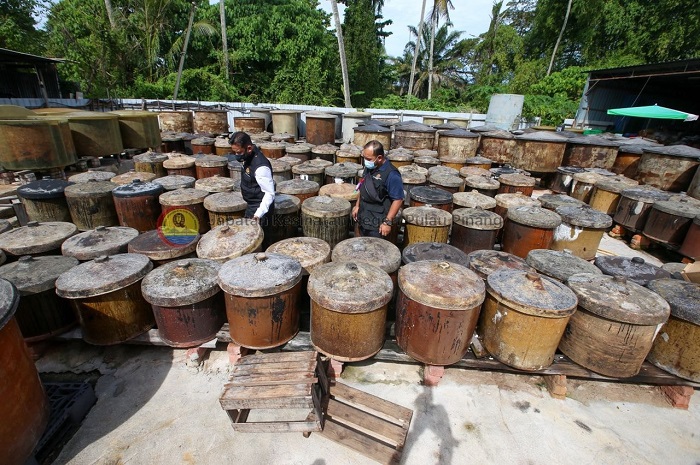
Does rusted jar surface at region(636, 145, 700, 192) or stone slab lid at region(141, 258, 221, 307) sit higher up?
rusted jar surface at region(636, 145, 700, 192)

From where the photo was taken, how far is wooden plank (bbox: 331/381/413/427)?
2943 mm

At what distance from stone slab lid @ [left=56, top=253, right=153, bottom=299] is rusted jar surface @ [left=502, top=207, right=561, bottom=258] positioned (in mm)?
5017

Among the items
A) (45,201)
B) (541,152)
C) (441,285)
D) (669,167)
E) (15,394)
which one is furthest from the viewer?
(541,152)

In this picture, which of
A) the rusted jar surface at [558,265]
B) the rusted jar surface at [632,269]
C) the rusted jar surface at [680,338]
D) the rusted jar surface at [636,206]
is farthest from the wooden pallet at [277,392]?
the rusted jar surface at [636,206]

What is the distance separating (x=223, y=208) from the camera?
4.85 metres

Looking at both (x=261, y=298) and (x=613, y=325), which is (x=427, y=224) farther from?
(x=261, y=298)

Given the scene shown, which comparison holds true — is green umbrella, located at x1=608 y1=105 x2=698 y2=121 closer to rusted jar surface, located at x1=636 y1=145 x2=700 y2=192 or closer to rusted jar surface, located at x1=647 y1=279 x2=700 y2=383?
rusted jar surface, located at x1=636 y1=145 x2=700 y2=192

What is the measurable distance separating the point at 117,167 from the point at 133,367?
6.43 metres

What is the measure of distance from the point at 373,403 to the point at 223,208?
3409mm

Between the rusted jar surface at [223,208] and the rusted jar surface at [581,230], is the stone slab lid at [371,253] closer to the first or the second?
the rusted jar surface at [223,208]

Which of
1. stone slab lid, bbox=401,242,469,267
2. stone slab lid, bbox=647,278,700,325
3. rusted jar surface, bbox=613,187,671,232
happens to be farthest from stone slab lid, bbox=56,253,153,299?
rusted jar surface, bbox=613,187,671,232

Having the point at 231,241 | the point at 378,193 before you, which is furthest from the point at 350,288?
the point at 231,241

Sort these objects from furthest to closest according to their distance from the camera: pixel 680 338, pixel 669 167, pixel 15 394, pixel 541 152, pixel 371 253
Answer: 1. pixel 541 152
2. pixel 669 167
3. pixel 371 253
4. pixel 680 338
5. pixel 15 394

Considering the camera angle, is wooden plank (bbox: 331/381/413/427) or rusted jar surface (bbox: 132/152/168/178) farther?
rusted jar surface (bbox: 132/152/168/178)
